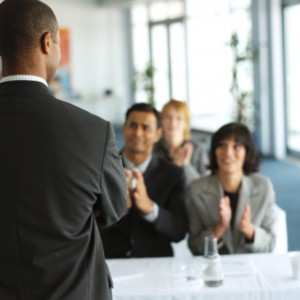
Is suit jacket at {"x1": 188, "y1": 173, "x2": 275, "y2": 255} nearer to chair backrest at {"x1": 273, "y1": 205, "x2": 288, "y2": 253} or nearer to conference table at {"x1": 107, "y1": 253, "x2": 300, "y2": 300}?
chair backrest at {"x1": 273, "y1": 205, "x2": 288, "y2": 253}

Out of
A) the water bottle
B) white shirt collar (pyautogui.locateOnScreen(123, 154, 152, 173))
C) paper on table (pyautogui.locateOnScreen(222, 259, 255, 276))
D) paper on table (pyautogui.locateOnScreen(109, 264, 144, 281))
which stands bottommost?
paper on table (pyautogui.locateOnScreen(109, 264, 144, 281))

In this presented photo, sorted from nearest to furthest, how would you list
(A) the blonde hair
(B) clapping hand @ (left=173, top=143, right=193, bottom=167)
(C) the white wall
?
(B) clapping hand @ (left=173, top=143, right=193, bottom=167) → (A) the blonde hair → (C) the white wall

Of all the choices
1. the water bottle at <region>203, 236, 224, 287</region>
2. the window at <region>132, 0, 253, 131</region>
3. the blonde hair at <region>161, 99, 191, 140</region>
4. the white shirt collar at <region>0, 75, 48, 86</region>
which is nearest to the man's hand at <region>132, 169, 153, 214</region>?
the water bottle at <region>203, 236, 224, 287</region>

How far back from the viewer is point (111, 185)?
4.65 feet

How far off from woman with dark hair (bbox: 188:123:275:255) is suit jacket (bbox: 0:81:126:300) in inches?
56.8

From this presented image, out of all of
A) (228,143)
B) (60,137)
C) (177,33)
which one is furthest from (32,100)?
(177,33)

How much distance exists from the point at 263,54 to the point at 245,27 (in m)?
0.94

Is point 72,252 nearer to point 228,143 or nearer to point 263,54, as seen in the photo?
point 228,143

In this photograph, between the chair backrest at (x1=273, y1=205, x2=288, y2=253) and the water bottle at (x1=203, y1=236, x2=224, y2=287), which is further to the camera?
the chair backrest at (x1=273, y1=205, x2=288, y2=253)

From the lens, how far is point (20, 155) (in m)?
1.33

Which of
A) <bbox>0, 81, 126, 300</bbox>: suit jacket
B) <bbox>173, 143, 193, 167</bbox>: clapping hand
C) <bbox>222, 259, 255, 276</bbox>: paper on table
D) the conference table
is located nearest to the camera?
<bbox>0, 81, 126, 300</bbox>: suit jacket

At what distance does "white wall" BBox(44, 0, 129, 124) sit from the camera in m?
12.9

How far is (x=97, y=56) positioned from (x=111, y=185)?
12.3m

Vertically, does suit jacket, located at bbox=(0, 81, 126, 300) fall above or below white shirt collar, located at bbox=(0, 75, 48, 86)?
below
